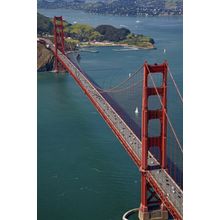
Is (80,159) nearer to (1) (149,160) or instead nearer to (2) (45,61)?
(1) (149,160)

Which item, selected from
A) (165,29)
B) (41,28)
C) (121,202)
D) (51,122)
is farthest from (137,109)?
(165,29)

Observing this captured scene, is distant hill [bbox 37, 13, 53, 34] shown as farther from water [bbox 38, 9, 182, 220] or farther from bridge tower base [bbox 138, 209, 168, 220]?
bridge tower base [bbox 138, 209, 168, 220]

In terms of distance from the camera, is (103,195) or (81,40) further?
(81,40)

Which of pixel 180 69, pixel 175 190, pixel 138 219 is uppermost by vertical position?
pixel 180 69

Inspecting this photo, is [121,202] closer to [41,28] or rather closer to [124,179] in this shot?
[124,179]

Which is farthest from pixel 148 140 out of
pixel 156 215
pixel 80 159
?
pixel 80 159

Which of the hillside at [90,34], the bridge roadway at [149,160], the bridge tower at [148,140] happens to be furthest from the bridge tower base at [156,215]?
the hillside at [90,34]

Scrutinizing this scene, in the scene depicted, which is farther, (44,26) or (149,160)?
(44,26)

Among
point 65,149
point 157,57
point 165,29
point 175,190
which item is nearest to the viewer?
point 175,190

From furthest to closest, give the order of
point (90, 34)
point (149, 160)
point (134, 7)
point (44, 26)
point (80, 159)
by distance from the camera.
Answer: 1. point (134, 7)
2. point (90, 34)
3. point (44, 26)
4. point (80, 159)
5. point (149, 160)

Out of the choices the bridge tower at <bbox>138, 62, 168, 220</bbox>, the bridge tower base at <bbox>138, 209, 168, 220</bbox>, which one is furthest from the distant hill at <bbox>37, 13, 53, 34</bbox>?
the bridge tower base at <bbox>138, 209, 168, 220</bbox>
